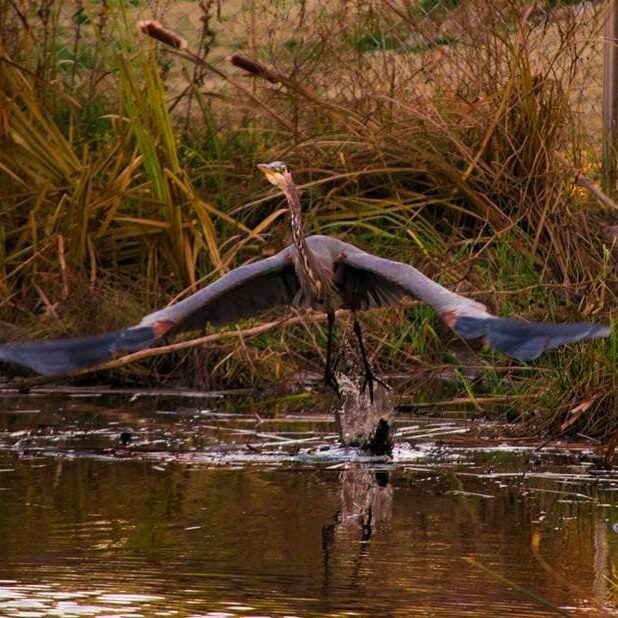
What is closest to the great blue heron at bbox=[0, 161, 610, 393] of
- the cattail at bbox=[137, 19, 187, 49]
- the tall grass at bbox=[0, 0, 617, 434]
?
the tall grass at bbox=[0, 0, 617, 434]

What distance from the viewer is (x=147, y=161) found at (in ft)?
31.1

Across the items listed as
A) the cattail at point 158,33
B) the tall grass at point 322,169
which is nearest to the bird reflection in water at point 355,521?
the tall grass at point 322,169

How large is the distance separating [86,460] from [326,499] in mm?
1190

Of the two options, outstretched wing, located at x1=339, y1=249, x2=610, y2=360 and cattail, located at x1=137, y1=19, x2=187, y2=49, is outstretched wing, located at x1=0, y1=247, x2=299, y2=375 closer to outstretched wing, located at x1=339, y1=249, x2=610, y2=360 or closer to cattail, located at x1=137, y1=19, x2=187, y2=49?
outstretched wing, located at x1=339, y1=249, x2=610, y2=360

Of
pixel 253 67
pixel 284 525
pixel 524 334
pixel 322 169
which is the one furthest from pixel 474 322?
pixel 322 169

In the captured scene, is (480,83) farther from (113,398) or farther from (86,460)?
(86,460)

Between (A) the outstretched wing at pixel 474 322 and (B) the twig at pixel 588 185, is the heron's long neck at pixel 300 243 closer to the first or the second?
(A) the outstretched wing at pixel 474 322

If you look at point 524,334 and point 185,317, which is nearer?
point 524,334

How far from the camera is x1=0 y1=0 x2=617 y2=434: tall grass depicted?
9.05 meters

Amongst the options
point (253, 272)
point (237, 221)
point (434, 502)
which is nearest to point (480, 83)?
point (237, 221)

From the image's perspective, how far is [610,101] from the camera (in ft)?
32.9

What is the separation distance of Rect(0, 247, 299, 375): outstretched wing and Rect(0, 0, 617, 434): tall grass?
5.57 ft

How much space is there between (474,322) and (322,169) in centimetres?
435

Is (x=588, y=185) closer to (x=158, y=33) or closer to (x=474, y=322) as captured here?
(x=158, y=33)
